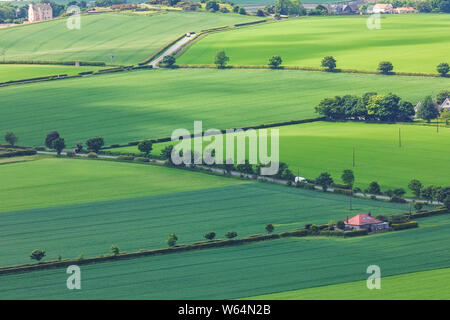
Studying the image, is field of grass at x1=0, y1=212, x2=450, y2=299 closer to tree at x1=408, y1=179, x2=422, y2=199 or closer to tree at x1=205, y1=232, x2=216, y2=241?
tree at x1=205, y1=232, x2=216, y2=241

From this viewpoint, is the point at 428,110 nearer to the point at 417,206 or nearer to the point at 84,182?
the point at 417,206

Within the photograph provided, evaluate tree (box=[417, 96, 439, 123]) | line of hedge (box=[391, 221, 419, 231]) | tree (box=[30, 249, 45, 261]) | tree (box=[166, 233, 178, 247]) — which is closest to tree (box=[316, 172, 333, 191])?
line of hedge (box=[391, 221, 419, 231])

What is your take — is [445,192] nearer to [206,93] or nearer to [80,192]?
[80,192]

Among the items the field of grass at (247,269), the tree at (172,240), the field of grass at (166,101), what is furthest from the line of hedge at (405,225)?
the field of grass at (166,101)

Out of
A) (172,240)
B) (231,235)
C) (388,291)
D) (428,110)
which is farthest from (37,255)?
(428,110)

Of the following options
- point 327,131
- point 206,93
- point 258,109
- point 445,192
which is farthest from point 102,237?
point 206,93
